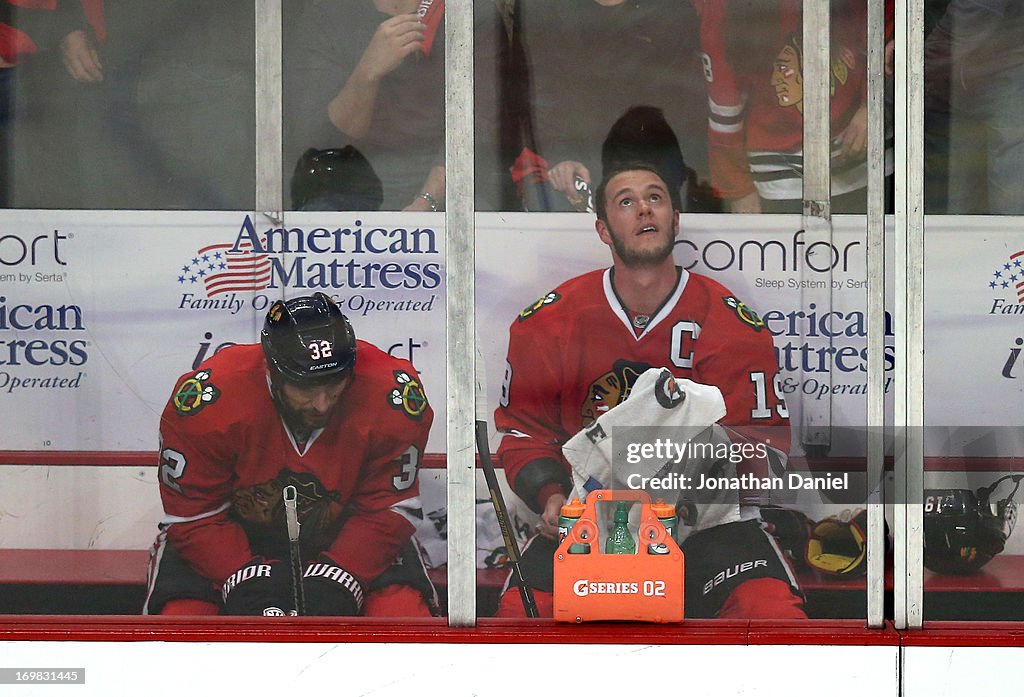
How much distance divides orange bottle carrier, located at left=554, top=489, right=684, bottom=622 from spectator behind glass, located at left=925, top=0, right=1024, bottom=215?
1170mm

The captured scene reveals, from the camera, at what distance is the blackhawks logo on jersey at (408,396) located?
3234 millimetres

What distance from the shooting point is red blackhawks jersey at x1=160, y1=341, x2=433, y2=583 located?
10.6 feet

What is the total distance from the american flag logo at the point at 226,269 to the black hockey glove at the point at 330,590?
788mm

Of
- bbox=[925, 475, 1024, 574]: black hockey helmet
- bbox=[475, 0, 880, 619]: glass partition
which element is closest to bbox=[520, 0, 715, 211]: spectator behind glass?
bbox=[475, 0, 880, 619]: glass partition

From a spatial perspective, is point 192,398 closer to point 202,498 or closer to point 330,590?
point 202,498

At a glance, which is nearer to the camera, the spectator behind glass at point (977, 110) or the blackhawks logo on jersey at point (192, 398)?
the spectator behind glass at point (977, 110)

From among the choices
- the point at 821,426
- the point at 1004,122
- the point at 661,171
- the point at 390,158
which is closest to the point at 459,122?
the point at 390,158

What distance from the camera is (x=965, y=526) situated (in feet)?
10.5

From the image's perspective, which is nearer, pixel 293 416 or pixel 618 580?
pixel 618 580

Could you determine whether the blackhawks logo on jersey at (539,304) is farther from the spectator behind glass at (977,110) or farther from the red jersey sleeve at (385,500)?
the spectator behind glass at (977,110)

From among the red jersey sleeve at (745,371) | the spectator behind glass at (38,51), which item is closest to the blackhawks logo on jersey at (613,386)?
the red jersey sleeve at (745,371)

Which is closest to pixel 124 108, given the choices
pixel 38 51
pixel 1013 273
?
pixel 38 51

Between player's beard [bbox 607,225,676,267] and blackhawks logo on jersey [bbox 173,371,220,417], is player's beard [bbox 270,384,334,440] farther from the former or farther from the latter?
player's beard [bbox 607,225,676,267]

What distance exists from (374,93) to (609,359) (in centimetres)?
97
